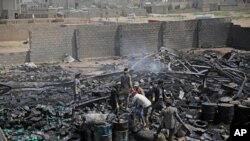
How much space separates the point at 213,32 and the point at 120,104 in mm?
20838

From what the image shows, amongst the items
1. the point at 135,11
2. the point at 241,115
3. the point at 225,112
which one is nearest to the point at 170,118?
the point at 241,115

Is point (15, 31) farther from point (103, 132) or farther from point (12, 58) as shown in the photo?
point (103, 132)

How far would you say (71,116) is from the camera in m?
13.9

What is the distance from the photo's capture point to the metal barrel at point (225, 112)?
12719 millimetres

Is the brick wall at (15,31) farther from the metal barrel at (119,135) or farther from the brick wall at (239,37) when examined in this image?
the metal barrel at (119,135)

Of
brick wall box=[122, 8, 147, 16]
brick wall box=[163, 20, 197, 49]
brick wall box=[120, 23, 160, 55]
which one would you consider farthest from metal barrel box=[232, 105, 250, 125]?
brick wall box=[122, 8, 147, 16]

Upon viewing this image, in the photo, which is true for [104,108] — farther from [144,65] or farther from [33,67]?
[33,67]

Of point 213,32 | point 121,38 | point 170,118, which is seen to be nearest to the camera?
point 170,118

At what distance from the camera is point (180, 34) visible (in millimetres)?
31469

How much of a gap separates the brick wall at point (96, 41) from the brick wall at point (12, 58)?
13.5 ft

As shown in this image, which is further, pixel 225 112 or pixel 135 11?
pixel 135 11

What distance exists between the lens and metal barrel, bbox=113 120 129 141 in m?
10.8

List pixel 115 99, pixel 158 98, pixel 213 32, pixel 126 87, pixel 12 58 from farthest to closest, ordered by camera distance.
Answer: pixel 213 32
pixel 12 58
pixel 126 87
pixel 115 99
pixel 158 98

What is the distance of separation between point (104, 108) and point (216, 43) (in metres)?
20.9
